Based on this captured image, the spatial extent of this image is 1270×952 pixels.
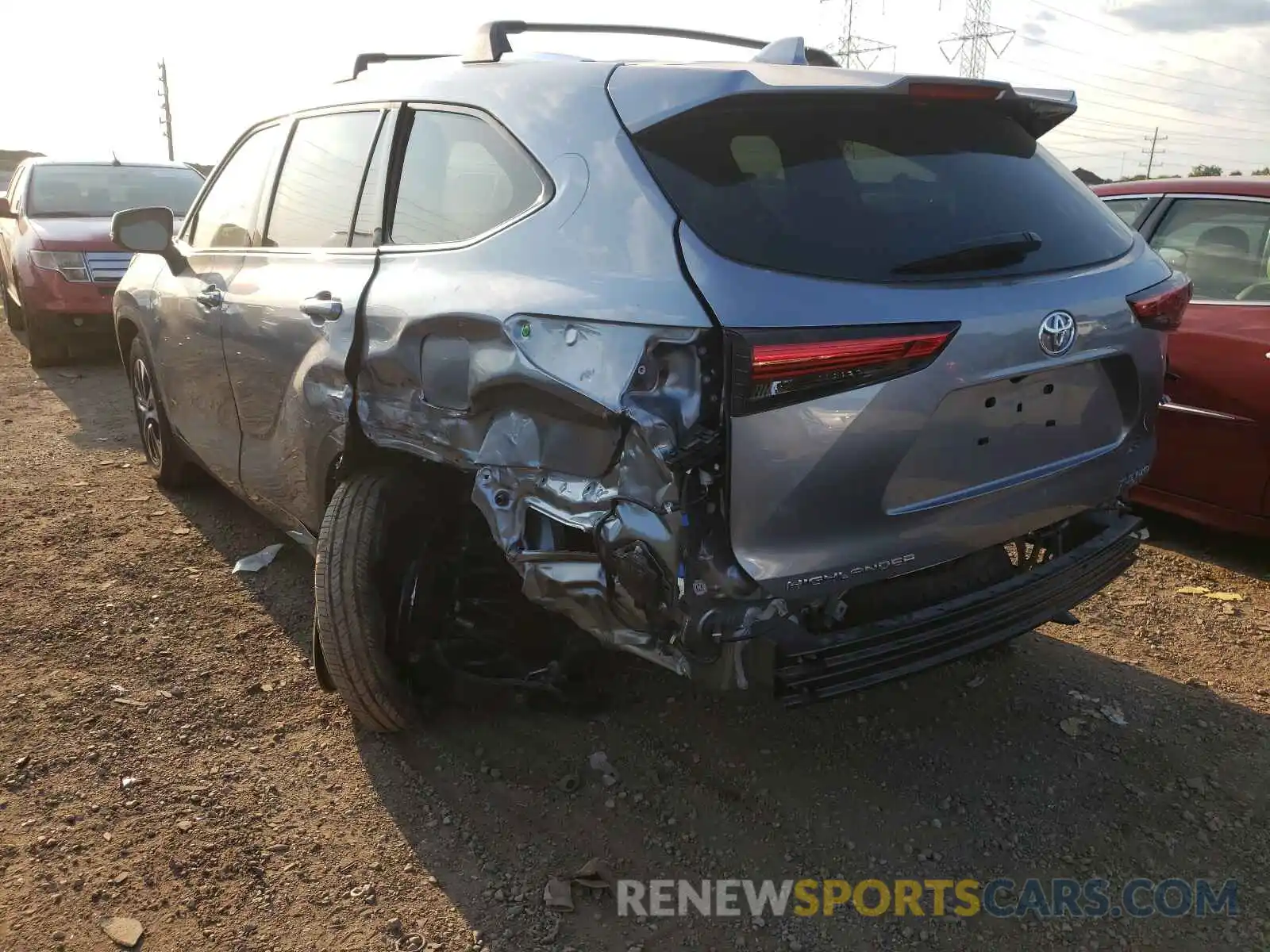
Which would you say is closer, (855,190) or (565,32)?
(855,190)

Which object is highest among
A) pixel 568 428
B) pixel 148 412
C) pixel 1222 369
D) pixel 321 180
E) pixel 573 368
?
pixel 321 180

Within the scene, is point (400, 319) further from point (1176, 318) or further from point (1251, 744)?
point (1251, 744)

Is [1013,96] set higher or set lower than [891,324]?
higher

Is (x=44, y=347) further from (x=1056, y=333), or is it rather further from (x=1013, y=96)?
(x=1056, y=333)

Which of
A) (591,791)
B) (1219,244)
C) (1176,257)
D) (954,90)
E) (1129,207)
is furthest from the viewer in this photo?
(1129,207)

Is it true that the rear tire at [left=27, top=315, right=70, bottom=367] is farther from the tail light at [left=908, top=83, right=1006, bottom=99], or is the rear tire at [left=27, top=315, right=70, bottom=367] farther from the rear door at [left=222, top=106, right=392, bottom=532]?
the tail light at [left=908, top=83, right=1006, bottom=99]

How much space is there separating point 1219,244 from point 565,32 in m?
3.09

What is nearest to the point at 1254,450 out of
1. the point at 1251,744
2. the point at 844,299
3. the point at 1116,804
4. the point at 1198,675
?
the point at 1198,675

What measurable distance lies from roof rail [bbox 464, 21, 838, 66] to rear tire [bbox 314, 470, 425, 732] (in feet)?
4.01

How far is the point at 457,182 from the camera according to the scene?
261cm

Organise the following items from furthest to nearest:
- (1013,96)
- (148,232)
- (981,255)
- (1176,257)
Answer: (1176,257)
(148,232)
(1013,96)
(981,255)

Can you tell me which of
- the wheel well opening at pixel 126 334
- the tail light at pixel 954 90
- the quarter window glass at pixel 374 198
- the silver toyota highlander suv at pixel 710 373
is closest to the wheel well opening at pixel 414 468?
the silver toyota highlander suv at pixel 710 373

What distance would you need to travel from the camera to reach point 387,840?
8.43 feet

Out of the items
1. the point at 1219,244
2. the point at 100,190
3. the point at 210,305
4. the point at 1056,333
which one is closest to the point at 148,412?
the point at 210,305
